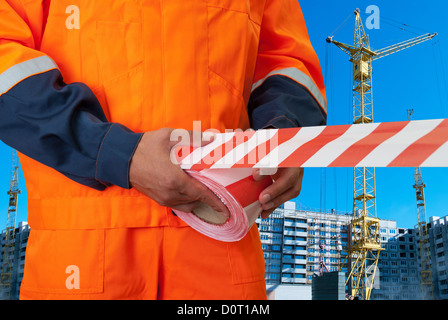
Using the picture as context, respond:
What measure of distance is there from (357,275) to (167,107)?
2835cm

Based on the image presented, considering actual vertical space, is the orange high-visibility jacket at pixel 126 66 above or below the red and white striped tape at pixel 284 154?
above

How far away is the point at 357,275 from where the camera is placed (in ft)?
87.5

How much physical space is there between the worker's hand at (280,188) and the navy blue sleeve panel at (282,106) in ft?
0.52

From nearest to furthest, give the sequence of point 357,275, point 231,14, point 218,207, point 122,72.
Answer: point 218,207
point 122,72
point 231,14
point 357,275

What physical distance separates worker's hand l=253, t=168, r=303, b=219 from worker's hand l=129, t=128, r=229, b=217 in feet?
0.47

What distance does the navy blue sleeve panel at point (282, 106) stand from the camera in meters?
1.18

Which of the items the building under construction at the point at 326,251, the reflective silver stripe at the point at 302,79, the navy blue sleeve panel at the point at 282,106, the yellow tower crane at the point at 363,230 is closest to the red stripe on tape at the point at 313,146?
the navy blue sleeve panel at the point at 282,106

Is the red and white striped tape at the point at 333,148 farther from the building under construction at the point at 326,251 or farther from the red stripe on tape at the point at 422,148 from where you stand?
the building under construction at the point at 326,251

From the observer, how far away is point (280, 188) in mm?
1007

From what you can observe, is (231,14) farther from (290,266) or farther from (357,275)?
(290,266)

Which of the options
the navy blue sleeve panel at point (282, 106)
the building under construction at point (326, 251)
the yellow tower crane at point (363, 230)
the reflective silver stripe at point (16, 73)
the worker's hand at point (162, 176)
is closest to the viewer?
the worker's hand at point (162, 176)

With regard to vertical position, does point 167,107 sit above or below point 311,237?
below

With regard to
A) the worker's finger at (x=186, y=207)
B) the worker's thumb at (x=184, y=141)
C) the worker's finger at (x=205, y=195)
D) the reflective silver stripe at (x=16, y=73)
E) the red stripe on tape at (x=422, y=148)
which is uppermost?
the reflective silver stripe at (x=16, y=73)

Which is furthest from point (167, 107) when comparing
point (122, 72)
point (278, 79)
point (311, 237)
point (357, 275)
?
point (311, 237)
